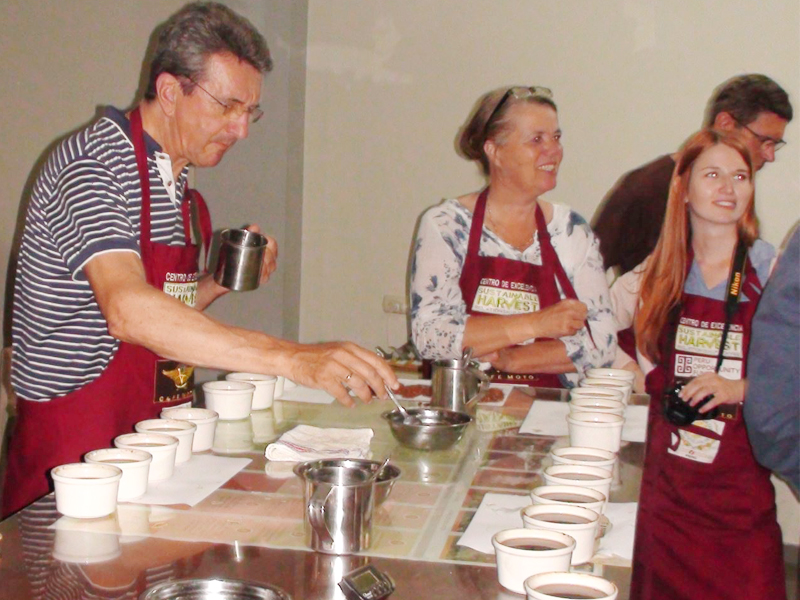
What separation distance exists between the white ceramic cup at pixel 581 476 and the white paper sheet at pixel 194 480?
0.59 metres

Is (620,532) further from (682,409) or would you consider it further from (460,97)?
(460,97)

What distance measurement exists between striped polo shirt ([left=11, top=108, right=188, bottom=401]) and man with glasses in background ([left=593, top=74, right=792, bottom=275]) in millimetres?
2356

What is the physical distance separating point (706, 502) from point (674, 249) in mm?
859

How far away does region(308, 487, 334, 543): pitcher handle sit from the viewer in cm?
136

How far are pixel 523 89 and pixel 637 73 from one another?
5.33 ft

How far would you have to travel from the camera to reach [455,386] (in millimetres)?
2391

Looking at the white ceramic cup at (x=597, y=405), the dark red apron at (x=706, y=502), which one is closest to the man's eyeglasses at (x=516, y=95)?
the dark red apron at (x=706, y=502)

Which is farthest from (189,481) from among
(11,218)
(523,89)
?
(11,218)

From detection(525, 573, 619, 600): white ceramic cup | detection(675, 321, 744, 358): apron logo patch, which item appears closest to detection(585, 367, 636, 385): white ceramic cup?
detection(675, 321, 744, 358): apron logo patch

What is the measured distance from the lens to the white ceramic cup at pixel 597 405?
2180 millimetres

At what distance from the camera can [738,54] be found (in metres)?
4.54

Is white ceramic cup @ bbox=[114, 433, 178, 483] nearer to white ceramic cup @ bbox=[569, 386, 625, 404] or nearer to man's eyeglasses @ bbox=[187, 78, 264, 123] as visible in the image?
man's eyeglasses @ bbox=[187, 78, 264, 123]

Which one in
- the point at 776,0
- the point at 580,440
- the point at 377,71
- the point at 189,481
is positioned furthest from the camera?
the point at 377,71

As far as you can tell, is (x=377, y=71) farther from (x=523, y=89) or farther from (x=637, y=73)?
(x=523, y=89)
